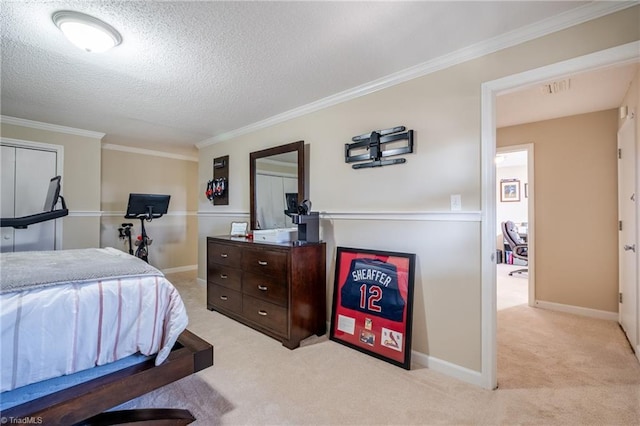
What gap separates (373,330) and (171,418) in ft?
4.94

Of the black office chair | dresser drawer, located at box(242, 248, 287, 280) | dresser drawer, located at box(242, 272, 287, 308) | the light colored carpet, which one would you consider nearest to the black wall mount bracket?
dresser drawer, located at box(242, 248, 287, 280)

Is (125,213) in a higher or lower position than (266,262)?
higher

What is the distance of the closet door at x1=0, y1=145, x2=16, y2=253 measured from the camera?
3582 mm

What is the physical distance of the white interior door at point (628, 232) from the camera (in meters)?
2.46

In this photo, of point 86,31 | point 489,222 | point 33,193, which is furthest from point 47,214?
point 489,222

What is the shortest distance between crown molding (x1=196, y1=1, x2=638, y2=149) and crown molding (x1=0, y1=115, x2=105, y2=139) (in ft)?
10.3

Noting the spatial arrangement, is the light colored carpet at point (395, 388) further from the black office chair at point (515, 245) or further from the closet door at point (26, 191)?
the closet door at point (26, 191)

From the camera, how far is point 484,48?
6.68 ft

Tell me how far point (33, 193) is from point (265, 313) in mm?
3558

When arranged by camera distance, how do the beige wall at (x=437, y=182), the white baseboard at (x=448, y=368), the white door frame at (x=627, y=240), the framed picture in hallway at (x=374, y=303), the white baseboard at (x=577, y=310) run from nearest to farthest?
the beige wall at (x=437, y=182), the white baseboard at (x=448, y=368), the framed picture in hallway at (x=374, y=303), the white door frame at (x=627, y=240), the white baseboard at (x=577, y=310)

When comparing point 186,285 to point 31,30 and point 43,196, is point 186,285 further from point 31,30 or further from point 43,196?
point 31,30

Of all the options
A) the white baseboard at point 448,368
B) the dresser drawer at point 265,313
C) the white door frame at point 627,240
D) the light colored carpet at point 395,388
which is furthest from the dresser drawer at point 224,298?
the white door frame at point 627,240

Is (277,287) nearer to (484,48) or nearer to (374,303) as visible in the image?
(374,303)

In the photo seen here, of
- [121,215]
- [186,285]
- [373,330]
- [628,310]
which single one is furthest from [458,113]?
[121,215]
